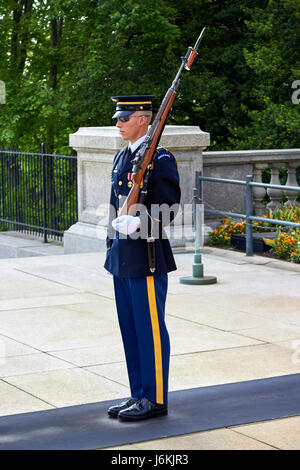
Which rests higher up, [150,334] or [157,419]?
[150,334]

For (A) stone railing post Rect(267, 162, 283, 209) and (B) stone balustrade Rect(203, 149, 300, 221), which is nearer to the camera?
(B) stone balustrade Rect(203, 149, 300, 221)

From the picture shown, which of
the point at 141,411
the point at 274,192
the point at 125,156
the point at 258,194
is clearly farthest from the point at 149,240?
the point at 274,192

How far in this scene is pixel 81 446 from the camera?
463cm

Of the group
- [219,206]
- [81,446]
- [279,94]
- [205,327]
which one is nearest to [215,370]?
[205,327]

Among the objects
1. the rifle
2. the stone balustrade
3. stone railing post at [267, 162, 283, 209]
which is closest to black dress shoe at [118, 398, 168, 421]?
the rifle

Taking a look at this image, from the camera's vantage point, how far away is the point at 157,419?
512cm

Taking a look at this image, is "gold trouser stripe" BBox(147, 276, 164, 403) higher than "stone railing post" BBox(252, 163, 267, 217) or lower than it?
lower

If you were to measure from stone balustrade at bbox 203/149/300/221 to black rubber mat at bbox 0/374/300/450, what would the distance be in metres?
7.08

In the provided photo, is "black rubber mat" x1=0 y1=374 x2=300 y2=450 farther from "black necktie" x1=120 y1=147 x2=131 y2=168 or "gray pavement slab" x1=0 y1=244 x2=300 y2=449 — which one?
"black necktie" x1=120 y1=147 x2=131 y2=168

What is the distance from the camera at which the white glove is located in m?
4.92

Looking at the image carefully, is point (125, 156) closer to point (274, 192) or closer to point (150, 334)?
point (150, 334)

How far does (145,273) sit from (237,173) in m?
8.29

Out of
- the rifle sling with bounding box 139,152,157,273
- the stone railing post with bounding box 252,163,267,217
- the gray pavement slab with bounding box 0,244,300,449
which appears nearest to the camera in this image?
the rifle sling with bounding box 139,152,157,273

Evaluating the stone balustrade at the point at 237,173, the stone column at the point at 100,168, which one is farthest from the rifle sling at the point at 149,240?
the stone balustrade at the point at 237,173
